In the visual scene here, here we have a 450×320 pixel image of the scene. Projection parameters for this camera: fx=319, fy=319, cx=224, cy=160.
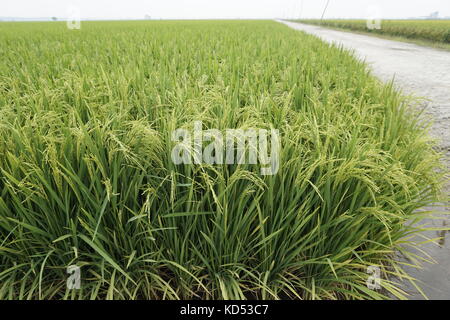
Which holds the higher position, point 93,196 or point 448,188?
point 93,196

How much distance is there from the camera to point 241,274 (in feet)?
4.37

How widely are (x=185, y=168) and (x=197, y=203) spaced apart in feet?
0.46

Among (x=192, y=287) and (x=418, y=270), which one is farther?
(x=418, y=270)

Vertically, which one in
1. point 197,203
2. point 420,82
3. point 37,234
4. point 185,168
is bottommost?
point 420,82

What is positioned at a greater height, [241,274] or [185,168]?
[185,168]

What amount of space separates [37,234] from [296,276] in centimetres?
103

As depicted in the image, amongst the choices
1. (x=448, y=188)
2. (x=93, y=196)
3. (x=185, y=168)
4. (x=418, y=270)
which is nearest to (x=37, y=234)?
(x=93, y=196)

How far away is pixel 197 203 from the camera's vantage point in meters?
1.20

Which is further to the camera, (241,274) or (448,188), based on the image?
(448,188)

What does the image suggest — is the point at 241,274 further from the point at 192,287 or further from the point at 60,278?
the point at 60,278

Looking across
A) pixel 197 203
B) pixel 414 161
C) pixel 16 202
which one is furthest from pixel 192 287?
pixel 414 161
